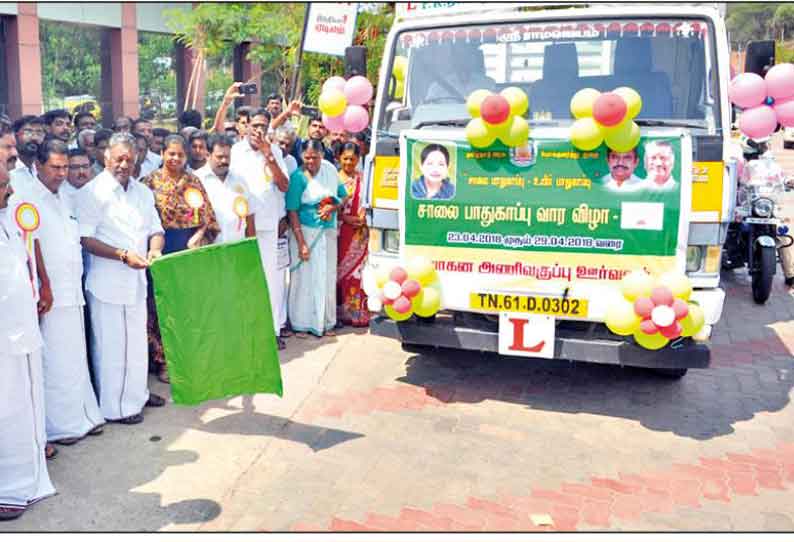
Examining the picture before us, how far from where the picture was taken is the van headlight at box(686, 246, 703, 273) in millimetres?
5000

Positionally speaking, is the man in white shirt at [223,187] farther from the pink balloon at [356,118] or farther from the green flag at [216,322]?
the green flag at [216,322]

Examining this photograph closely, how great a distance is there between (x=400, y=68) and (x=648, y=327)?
98.5 inches

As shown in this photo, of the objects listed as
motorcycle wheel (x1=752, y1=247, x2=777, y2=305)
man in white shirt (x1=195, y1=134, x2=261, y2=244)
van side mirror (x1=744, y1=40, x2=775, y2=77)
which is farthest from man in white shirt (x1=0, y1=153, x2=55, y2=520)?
motorcycle wheel (x1=752, y1=247, x2=777, y2=305)

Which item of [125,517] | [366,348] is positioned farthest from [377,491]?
[366,348]

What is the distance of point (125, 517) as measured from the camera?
402cm

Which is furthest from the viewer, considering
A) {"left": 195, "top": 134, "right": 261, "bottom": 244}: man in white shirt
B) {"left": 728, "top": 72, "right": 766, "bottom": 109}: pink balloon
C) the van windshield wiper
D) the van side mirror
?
{"left": 195, "top": 134, "right": 261, "bottom": 244}: man in white shirt

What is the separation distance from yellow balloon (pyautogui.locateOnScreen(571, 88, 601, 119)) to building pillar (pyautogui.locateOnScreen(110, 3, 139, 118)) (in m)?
14.5

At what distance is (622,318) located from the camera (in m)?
4.88

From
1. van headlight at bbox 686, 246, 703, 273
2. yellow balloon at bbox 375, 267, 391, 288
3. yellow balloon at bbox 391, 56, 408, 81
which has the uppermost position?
yellow balloon at bbox 391, 56, 408, 81

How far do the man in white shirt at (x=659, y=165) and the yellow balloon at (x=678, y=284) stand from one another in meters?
0.52

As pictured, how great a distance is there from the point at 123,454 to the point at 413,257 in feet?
6.94

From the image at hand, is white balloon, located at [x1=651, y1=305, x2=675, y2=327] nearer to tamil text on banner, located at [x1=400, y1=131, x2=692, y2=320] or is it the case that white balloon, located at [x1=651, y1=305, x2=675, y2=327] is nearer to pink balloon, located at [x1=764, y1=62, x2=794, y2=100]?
tamil text on banner, located at [x1=400, y1=131, x2=692, y2=320]

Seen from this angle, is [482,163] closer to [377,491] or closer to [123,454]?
[377,491]

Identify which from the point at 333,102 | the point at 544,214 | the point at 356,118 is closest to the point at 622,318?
the point at 544,214
